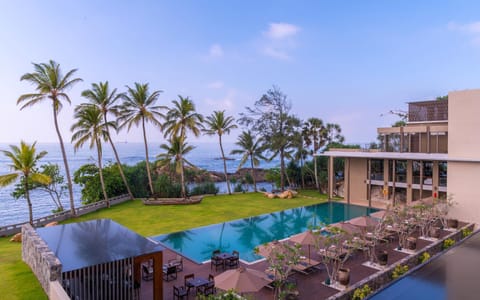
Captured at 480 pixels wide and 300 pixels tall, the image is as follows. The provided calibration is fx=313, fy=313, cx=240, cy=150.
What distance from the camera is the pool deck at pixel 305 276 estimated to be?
380 inches

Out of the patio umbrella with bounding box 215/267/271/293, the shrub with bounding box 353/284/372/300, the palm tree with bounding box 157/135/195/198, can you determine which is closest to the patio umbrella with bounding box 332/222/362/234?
the shrub with bounding box 353/284/372/300

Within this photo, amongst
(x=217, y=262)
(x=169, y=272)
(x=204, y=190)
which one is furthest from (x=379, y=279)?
(x=204, y=190)

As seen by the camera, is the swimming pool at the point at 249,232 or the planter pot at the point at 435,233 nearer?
the swimming pool at the point at 249,232

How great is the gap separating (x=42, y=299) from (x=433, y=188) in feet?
73.3

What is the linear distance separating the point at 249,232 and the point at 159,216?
23.0 feet

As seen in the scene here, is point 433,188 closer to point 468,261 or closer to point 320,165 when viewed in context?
point 320,165

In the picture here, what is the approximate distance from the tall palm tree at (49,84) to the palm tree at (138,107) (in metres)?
5.49

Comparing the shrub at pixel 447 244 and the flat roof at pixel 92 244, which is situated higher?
the flat roof at pixel 92 244

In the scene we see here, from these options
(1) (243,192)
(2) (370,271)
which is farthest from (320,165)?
(2) (370,271)

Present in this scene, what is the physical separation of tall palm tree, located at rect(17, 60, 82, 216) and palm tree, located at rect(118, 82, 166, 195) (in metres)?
5.49

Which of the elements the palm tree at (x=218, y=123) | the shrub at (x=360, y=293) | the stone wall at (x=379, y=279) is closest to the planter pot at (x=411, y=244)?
the stone wall at (x=379, y=279)

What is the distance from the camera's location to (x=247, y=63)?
3316 cm

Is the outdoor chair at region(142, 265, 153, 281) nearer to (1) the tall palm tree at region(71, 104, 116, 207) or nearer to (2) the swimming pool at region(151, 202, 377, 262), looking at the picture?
(2) the swimming pool at region(151, 202, 377, 262)

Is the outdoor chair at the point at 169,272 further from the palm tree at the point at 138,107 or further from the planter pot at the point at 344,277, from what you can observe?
the palm tree at the point at 138,107
